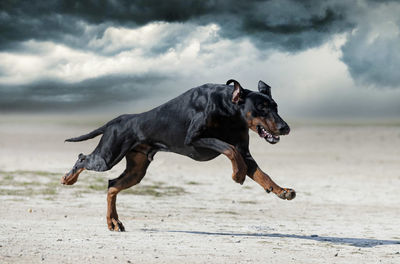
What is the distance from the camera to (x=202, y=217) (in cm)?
1352

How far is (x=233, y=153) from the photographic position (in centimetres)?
845

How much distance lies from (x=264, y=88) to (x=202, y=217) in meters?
5.11

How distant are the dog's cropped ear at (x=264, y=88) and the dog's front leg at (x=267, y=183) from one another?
963mm

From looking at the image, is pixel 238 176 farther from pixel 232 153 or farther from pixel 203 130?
pixel 203 130

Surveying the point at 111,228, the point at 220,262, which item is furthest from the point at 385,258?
the point at 111,228

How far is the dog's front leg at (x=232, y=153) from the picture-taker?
8352mm

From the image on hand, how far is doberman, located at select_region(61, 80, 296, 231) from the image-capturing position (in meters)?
8.57

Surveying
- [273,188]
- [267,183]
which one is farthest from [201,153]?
[273,188]

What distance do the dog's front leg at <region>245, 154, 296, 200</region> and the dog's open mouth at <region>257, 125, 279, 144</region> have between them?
0.55 m

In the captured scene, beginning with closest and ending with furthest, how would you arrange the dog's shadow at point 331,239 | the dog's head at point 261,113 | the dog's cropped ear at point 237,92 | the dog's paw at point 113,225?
the dog's head at point 261,113 < the dog's cropped ear at point 237,92 < the dog's shadow at point 331,239 < the dog's paw at point 113,225

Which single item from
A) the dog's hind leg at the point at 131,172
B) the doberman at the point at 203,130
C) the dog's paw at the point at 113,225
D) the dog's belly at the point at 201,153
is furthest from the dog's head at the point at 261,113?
the dog's paw at the point at 113,225

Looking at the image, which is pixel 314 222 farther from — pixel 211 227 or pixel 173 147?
pixel 173 147

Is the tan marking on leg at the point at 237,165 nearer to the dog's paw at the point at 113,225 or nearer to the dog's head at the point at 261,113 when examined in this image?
the dog's head at the point at 261,113

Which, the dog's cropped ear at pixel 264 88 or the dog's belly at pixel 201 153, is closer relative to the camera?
the dog's belly at pixel 201 153
